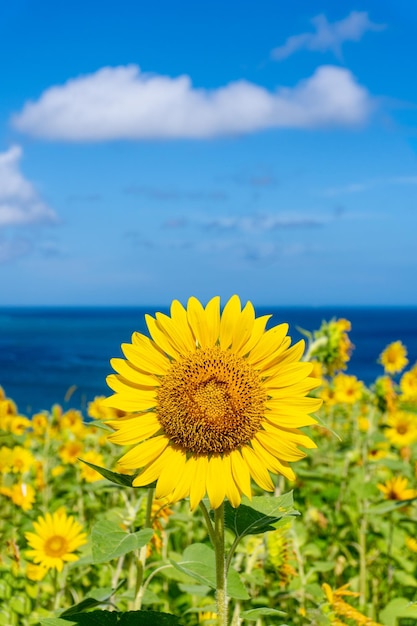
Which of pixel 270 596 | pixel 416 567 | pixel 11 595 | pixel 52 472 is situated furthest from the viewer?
pixel 52 472

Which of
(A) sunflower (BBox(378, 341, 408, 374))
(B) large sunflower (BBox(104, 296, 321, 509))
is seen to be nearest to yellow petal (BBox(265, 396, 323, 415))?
(B) large sunflower (BBox(104, 296, 321, 509))

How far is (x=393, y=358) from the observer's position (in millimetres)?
5316

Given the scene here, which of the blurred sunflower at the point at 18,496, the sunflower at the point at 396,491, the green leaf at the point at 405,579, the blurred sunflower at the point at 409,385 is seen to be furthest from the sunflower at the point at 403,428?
the blurred sunflower at the point at 18,496

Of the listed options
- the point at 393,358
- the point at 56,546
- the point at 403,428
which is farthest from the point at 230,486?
the point at 393,358

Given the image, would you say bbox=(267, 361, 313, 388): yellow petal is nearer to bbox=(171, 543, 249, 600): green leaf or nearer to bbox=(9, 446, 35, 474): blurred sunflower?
bbox=(171, 543, 249, 600): green leaf

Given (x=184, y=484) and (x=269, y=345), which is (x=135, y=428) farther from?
(x=269, y=345)

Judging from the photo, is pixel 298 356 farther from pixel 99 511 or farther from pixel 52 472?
pixel 52 472

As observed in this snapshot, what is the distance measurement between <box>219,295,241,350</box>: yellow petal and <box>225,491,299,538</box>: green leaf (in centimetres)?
31

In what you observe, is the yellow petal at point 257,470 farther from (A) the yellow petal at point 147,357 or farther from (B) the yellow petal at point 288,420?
(A) the yellow petal at point 147,357

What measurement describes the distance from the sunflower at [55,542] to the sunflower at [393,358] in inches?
129

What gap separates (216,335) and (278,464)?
0.29 m

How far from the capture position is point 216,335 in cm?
139

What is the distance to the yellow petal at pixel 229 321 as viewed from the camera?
136cm

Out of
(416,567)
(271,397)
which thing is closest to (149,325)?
(271,397)
